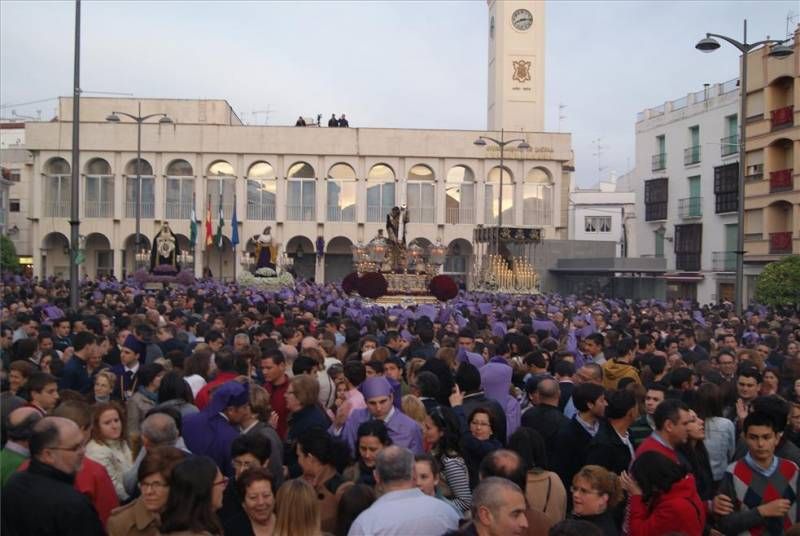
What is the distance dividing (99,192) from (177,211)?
4964 mm

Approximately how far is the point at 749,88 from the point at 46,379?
37.0m

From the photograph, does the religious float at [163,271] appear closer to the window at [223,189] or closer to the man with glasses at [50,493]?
the window at [223,189]

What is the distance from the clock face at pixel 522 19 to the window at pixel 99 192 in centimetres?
2738

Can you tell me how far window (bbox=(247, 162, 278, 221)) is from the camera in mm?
55812

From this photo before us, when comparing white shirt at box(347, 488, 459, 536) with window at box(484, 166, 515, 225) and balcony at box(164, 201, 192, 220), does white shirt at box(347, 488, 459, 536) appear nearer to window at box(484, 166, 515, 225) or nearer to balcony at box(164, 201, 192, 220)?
window at box(484, 166, 515, 225)

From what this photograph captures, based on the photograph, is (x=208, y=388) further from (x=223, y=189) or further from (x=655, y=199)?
(x=223, y=189)

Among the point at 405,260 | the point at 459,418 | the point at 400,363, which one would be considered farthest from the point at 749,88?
the point at 459,418

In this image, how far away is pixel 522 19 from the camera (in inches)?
2347

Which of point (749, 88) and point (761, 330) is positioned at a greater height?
point (749, 88)

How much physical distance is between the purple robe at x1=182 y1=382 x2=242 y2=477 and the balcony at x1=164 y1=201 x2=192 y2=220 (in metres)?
50.8

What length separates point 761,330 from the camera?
15.9m

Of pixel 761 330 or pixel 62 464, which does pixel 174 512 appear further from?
pixel 761 330

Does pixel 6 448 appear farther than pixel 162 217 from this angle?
No

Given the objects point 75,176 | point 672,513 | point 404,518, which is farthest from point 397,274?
point 404,518
